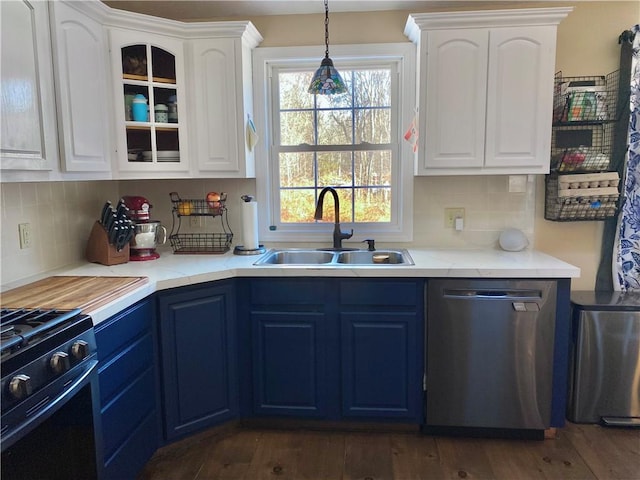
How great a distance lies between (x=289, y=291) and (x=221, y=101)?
1.14m

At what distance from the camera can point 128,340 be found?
1.93m

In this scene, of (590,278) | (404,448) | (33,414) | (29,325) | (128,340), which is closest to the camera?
(33,414)

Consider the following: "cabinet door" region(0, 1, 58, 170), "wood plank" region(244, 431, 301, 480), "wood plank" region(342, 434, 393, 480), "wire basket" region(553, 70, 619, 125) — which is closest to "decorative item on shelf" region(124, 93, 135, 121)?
"cabinet door" region(0, 1, 58, 170)

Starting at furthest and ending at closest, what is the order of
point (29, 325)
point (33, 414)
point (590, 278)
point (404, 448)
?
Result: point (590, 278) → point (404, 448) → point (29, 325) → point (33, 414)

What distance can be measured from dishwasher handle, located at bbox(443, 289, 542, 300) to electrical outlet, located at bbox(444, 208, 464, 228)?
27.3 inches

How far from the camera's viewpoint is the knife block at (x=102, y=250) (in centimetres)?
243

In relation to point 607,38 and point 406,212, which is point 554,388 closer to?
point 406,212

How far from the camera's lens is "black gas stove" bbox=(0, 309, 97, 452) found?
1.28 m

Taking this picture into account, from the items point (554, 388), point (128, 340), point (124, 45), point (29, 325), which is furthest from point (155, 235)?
point (554, 388)

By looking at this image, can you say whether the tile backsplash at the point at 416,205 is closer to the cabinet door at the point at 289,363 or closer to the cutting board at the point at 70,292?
the cutting board at the point at 70,292

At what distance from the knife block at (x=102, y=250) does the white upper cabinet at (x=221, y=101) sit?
60cm

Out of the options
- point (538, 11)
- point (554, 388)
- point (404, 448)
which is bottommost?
point (404, 448)

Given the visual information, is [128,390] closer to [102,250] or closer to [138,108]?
[102,250]

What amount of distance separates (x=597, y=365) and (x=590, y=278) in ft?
2.02
